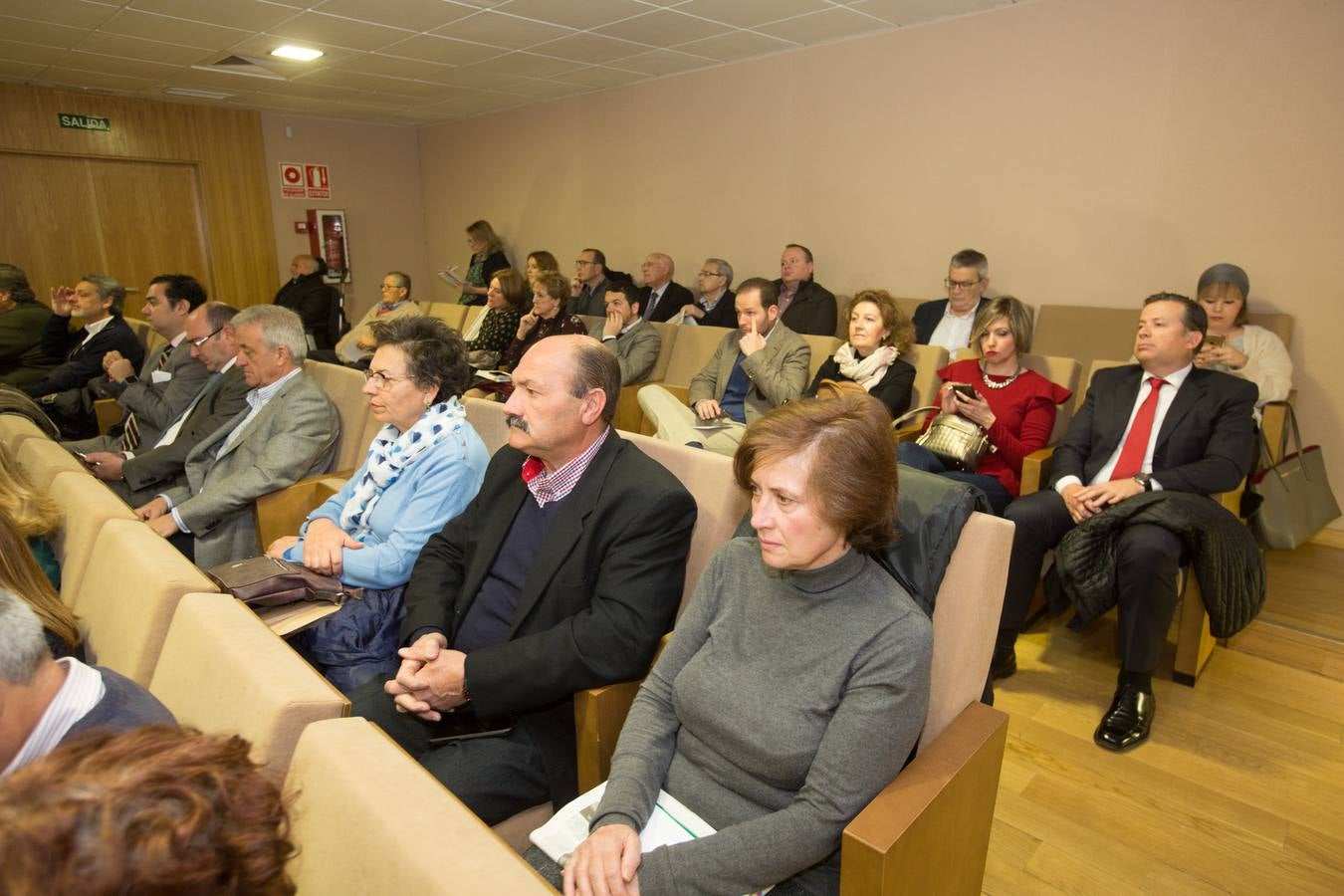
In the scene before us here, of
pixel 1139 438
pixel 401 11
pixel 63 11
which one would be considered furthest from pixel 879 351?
pixel 63 11

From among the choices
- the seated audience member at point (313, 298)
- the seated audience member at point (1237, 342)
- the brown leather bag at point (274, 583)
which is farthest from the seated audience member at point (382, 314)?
the seated audience member at point (1237, 342)

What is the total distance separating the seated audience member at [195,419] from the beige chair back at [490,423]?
1058 millimetres

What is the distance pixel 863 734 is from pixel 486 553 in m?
0.96

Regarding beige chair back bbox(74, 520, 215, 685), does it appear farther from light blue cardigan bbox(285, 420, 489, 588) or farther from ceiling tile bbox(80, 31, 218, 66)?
ceiling tile bbox(80, 31, 218, 66)

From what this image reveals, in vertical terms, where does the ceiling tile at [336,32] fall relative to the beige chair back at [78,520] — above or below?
above

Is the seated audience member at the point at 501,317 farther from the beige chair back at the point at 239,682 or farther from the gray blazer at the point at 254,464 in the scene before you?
the beige chair back at the point at 239,682

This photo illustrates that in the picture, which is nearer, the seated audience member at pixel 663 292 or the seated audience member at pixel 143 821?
the seated audience member at pixel 143 821

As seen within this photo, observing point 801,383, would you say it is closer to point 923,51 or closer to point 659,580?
point 659,580

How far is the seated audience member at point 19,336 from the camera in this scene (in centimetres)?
478

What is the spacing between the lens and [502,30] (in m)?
4.87

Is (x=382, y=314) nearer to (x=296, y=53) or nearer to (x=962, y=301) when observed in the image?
(x=296, y=53)

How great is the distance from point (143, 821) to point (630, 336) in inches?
165

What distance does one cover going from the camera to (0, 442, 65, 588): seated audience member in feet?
5.83

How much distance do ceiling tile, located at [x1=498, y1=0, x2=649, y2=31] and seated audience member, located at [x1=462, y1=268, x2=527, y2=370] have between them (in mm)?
1592
